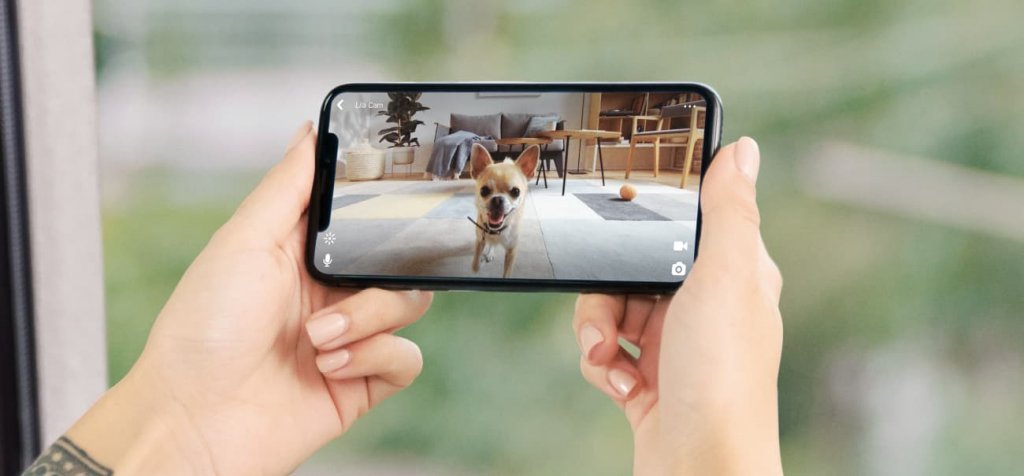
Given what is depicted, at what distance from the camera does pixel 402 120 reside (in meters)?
0.71

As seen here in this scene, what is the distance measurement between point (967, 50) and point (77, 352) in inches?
65.2

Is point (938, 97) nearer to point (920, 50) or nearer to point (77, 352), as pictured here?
point (920, 50)

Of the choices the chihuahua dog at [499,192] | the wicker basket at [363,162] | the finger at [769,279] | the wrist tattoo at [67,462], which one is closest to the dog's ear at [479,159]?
the chihuahua dog at [499,192]

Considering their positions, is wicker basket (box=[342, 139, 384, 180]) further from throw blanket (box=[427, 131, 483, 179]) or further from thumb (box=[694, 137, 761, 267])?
thumb (box=[694, 137, 761, 267])

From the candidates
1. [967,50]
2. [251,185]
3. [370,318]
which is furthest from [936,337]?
[251,185]

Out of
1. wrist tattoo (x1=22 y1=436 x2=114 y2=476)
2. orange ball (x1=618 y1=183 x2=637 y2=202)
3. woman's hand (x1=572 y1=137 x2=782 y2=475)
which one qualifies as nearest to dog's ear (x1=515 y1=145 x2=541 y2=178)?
orange ball (x1=618 y1=183 x2=637 y2=202)

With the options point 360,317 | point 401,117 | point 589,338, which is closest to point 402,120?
point 401,117

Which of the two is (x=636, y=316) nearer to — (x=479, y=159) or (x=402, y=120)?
(x=479, y=159)

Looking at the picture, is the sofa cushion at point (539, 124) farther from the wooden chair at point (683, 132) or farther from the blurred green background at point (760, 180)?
the blurred green background at point (760, 180)

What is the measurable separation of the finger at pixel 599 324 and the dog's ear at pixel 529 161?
0.17 m

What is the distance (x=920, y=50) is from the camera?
87 centimetres

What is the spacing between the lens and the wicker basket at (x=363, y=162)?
70cm

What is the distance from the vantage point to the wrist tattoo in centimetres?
58

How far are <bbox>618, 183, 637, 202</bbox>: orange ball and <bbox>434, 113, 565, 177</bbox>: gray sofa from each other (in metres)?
0.08
